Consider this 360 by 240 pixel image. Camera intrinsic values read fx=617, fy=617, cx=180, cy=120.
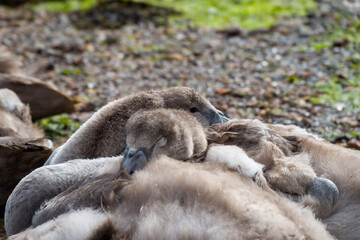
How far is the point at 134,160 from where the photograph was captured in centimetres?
349

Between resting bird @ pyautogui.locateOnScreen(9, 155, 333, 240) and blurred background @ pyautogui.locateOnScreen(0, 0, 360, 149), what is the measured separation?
327 cm

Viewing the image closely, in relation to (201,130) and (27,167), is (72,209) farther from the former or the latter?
(27,167)

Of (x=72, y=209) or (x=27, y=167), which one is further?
(x=27, y=167)

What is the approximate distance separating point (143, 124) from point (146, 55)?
23.0 feet

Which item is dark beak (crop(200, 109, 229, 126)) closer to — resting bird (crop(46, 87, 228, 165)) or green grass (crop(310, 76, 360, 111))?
resting bird (crop(46, 87, 228, 165))

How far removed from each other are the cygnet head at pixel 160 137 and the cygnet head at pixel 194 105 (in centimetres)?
70

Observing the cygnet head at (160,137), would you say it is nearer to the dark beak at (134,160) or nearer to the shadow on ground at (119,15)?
the dark beak at (134,160)

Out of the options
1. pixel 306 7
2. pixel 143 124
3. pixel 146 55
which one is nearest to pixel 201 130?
pixel 143 124

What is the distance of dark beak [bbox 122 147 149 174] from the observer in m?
3.43

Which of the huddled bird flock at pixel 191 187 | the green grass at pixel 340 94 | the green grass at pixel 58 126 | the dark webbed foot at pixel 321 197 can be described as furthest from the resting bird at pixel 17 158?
the green grass at pixel 340 94

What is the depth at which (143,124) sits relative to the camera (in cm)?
371

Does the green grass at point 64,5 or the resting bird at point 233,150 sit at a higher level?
the resting bird at point 233,150

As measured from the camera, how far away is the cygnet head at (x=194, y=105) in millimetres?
4691

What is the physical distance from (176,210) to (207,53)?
25.3 ft
